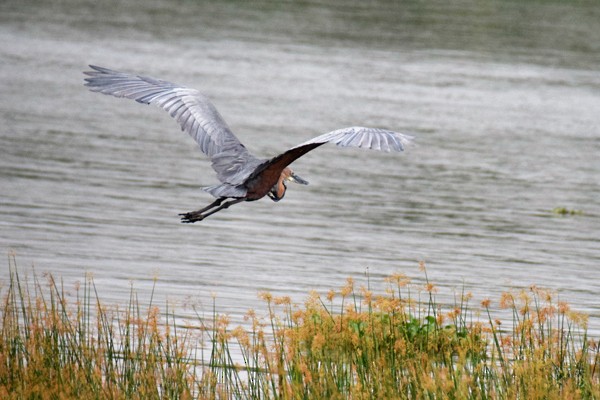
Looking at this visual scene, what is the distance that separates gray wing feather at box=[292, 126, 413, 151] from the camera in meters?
6.57

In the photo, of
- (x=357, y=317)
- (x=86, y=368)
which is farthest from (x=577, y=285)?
(x=86, y=368)

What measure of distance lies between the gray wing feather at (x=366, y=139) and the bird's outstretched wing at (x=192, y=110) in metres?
1.04

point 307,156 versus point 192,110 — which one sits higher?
point 192,110

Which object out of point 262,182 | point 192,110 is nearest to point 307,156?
point 192,110

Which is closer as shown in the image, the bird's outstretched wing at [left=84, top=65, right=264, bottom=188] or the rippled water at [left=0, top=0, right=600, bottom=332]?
the bird's outstretched wing at [left=84, top=65, right=264, bottom=188]

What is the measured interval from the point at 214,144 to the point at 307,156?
12873mm

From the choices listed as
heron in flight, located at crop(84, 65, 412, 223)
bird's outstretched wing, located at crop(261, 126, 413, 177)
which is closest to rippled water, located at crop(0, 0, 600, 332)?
heron in flight, located at crop(84, 65, 412, 223)

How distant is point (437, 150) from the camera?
21.4 metres

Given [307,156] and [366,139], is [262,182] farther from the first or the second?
[307,156]

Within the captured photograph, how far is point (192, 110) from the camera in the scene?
8141 mm

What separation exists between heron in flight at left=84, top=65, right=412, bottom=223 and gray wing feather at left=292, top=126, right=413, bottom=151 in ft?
1.07

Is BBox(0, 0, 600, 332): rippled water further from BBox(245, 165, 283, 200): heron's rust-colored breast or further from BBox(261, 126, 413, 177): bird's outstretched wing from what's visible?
BBox(261, 126, 413, 177): bird's outstretched wing

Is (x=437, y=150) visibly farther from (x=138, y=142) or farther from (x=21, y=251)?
(x=21, y=251)

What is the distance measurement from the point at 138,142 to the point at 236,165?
12525mm
